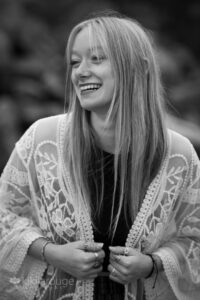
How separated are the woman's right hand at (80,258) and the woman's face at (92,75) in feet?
2.13

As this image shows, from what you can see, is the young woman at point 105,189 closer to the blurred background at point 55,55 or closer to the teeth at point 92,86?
the teeth at point 92,86

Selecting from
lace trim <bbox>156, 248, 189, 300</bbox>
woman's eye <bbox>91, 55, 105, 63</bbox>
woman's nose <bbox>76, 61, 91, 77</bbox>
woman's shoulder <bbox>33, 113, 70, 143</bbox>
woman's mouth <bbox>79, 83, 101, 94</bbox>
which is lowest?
lace trim <bbox>156, 248, 189, 300</bbox>

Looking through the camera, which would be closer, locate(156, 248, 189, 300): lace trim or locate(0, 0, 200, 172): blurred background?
locate(156, 248, 189, 300): lace trim

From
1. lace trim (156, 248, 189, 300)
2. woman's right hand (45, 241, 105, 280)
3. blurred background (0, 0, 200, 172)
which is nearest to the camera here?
woman's right hand (45, 241, 105, 280)

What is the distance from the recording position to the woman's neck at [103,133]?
10.4 feet

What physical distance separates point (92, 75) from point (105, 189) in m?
0.55

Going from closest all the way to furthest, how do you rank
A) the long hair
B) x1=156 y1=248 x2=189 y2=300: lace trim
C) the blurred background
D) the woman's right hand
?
1. the woman's right hand
2. the long hair
3. x1=156 y1=248 x2=189 y2=300: lace trim
4. the blurred background

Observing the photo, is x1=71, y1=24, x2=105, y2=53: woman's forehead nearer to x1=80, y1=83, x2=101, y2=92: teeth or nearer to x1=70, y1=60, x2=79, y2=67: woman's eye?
x1=70, y1=60, x2=79, y2=67: woman's eye

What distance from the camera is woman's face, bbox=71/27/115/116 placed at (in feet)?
9.93


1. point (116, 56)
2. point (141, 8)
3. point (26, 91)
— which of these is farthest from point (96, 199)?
point (141, 8)

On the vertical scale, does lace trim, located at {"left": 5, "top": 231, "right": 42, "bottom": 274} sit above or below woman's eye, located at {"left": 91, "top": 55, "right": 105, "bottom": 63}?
below

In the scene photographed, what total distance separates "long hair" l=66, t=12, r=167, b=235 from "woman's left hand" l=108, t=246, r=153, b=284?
0.14 metres

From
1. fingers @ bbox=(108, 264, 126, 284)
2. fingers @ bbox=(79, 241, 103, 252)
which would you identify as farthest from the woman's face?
fingers @ bbox=(108, 264, 126, 284)

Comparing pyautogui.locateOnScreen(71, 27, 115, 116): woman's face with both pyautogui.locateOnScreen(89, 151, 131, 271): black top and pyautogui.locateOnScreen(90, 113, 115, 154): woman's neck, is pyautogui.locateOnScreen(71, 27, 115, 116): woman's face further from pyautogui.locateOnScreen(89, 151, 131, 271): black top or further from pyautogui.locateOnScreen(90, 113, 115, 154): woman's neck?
pyautogui.locateOnScreen(89, 151, 131, 271): black top
